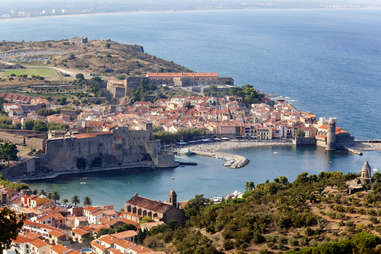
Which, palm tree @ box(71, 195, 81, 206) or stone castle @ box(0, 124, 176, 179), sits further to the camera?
stone castle @ box(0, 124, 176, 179)

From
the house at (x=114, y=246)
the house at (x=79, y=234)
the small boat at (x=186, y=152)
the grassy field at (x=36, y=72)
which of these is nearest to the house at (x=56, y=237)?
the house at (x=79, y=234)

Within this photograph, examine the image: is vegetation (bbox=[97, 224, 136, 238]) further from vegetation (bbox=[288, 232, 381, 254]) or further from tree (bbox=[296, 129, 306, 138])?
tree (bbox=[296, 129, 306, 138])

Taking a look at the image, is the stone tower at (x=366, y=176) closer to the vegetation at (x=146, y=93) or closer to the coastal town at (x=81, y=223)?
the coastal town at (x=81, y=223)

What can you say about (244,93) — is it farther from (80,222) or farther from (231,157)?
(80,222)

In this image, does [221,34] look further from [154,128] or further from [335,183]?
[335,183]

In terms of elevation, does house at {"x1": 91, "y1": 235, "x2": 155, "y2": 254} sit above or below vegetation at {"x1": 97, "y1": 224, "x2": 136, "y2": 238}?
above

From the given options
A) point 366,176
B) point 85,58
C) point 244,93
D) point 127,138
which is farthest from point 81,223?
point 85,58

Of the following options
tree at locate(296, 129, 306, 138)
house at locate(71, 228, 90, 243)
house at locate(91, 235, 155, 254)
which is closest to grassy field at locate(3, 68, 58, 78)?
tree at locate(296, 129, 306, 138)
